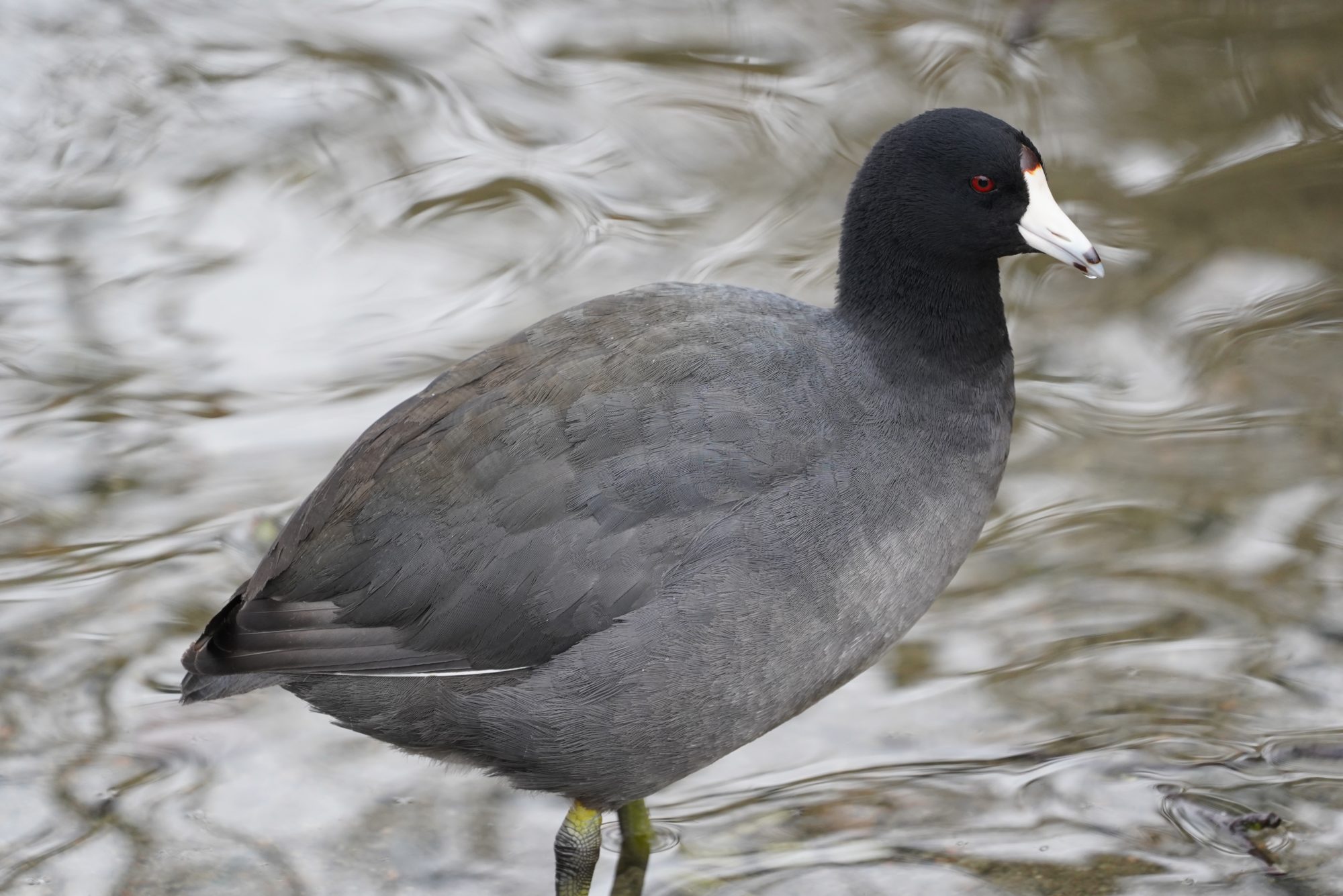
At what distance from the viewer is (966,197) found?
3.56 meters

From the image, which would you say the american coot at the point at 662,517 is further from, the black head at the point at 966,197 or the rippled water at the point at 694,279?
the rippled water at the point at 694,279

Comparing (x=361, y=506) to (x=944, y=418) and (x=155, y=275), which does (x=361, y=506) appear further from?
(x=155, y=275)

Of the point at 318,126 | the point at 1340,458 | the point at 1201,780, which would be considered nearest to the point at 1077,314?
the point at 1340,458

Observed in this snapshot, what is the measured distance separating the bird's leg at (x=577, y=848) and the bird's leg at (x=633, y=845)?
24 cm

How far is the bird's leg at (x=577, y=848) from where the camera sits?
3.68 metres

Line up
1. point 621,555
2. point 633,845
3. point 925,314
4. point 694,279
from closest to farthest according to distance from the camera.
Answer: point 621,555
point 925,314
point 633,845
point 694,279

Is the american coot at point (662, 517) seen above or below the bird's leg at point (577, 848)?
above

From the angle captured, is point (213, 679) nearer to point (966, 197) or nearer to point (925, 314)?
point (925, 314)

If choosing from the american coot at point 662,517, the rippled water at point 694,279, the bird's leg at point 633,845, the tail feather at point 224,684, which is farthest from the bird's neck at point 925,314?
the tail feather at point 224,684

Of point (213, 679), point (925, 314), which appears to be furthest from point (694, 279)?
point (213, 679)

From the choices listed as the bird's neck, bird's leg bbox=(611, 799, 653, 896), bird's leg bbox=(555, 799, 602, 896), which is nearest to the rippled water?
bird's leg bbox=(611, 799, 653, 896)

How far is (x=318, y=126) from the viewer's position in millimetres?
Answer: 6938

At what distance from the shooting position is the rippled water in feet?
13.0

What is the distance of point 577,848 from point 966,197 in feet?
5.44
